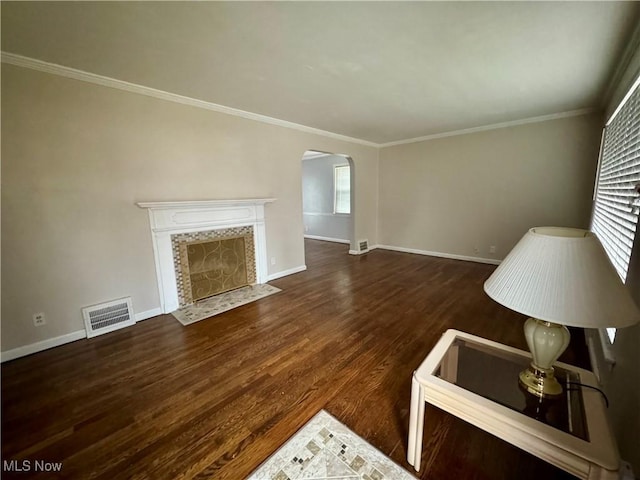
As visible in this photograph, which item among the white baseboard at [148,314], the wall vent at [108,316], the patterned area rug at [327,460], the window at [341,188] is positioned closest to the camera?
the patterned area rug at [327,460]

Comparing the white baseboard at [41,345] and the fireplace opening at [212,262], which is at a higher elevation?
the fireplace opening at [212,262]

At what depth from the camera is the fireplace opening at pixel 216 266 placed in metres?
3.29

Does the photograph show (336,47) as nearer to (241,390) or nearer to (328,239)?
(241,390)

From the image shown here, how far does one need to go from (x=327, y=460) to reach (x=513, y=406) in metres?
0.94

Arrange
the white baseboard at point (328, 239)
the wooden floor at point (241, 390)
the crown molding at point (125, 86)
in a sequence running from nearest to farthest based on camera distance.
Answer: the wooden floor at point (241, 390), the crown molding at point (125, 86), the white baseboard at point (328, 239)

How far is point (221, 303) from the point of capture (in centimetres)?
327

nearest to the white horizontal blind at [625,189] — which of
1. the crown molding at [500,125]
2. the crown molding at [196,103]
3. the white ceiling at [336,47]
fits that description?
the white ceiling at [336,47]

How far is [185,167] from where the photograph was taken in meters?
3.10

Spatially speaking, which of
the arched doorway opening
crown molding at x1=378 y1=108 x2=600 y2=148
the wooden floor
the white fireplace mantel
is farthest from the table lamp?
the arched doorway opening

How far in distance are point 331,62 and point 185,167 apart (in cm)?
205

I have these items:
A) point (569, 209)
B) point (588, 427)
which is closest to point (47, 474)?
point (588, 427)

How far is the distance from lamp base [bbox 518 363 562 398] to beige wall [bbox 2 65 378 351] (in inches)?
134

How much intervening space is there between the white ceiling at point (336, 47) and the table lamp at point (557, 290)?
1.57 m

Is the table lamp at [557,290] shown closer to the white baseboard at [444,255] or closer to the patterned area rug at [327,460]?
the patterned area rug at [327,460]
